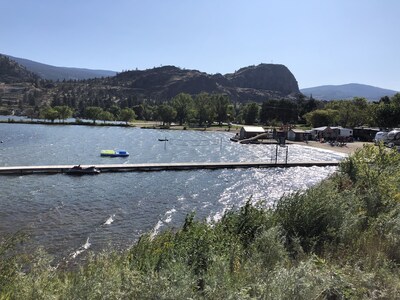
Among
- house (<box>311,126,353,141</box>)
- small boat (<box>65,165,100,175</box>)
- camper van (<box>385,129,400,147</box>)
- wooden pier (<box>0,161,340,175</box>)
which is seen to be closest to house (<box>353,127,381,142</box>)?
house (<box>311,126,353,141</box>)

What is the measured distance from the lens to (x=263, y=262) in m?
11.5

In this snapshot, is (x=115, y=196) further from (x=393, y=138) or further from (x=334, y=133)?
(x=334, y=133)

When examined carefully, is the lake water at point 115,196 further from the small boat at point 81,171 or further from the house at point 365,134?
the house at point 365,134

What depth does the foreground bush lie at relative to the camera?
773 centimetres

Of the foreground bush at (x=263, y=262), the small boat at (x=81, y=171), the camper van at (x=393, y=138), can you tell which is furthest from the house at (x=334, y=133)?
the foreground bush at (x=263, y=262)

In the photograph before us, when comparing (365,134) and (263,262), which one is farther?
(365,134)

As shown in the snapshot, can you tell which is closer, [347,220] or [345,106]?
[347,220]

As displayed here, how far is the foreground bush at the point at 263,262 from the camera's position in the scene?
7.73 meters

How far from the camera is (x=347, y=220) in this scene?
15.1 meters

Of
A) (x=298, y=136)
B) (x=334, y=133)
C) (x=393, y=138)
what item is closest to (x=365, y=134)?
(x=334, y=133)

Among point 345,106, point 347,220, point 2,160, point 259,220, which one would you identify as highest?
point 345,106

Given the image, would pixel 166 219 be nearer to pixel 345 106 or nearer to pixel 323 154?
pixel 323 154

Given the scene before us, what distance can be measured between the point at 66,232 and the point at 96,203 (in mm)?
9203

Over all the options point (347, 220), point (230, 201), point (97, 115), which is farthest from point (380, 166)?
point (97, 115)
